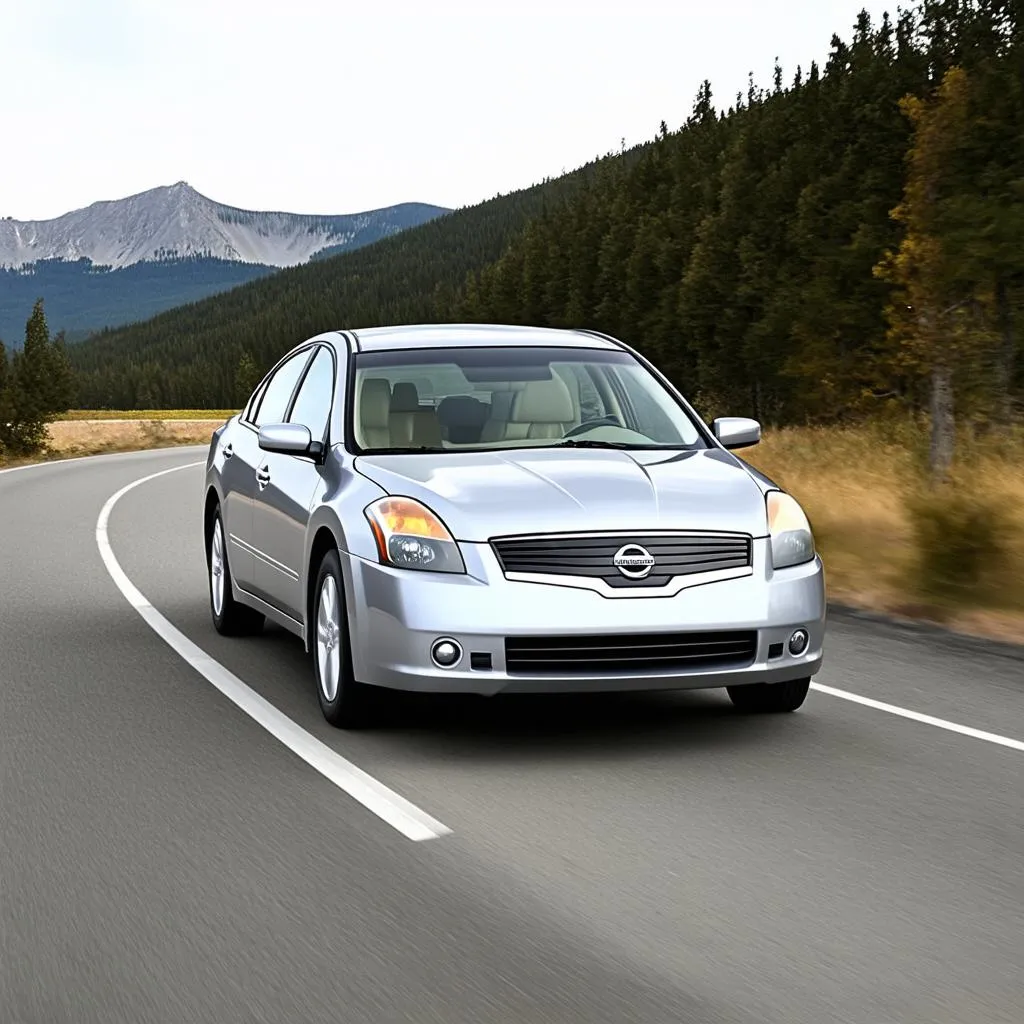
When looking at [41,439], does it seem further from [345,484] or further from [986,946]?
[986,946]

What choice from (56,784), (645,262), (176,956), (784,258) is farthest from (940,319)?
(645,262)

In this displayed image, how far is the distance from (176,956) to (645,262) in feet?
252

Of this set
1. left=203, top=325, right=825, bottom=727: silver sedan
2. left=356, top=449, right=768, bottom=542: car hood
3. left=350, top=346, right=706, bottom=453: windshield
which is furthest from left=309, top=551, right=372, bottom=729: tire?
left=350, top=346, right=706, bottom=453: windshield

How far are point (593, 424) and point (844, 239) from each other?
44357 mm

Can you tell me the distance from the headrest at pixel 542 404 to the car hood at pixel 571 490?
55 centimetres

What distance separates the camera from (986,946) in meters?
A: 4.28

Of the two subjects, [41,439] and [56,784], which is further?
[41,439]

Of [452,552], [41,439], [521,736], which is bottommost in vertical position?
[41,439]

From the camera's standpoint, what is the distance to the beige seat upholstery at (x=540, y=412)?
8.06 m

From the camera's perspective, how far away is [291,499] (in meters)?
8.07

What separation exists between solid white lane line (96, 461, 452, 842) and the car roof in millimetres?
1864

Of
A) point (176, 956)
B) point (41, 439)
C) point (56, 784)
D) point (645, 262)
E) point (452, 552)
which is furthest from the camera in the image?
point (645, 262)

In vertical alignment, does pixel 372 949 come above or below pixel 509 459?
below

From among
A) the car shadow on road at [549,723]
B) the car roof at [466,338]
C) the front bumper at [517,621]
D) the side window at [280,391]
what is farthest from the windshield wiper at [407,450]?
the side window at [280,391]
